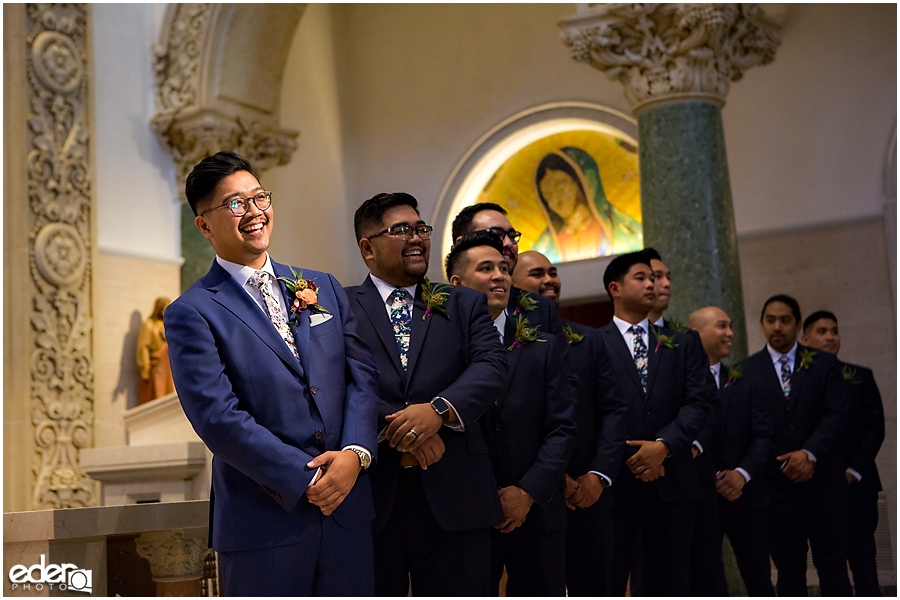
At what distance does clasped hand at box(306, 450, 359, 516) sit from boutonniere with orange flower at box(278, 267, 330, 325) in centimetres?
46

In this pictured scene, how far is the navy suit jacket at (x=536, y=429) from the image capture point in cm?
391

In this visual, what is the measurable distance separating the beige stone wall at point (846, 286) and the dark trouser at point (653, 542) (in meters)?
5.33

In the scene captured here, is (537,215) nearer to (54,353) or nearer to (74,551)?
(54,353)

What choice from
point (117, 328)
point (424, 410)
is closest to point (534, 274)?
point (424, 410)

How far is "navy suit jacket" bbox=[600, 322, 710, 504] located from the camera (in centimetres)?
484

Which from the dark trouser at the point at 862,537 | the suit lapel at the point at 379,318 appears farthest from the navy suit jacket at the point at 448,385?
the dark trouser at the point at 862,537

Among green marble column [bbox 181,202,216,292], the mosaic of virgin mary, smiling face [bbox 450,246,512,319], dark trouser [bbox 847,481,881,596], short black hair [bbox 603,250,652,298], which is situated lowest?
dark trouser [bbox 847,481,881,596]

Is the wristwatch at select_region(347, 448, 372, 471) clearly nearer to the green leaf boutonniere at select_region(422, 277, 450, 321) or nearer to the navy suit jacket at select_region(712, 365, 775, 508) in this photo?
the green leaf boutonniere at select_region(422, 277, 450, 321)

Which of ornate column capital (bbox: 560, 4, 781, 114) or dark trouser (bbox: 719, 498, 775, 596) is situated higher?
ornate column capital (bbox: 560, 4, 781, 114)

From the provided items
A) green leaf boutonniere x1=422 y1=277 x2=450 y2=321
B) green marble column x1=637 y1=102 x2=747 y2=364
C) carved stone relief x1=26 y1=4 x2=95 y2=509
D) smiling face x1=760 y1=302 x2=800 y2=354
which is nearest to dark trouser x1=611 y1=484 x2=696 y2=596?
green leaf boutonniere x1=422 y1=277 x2=450 y2=321

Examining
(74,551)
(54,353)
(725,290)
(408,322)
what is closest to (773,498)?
(725,290)

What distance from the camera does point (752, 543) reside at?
19.6ft

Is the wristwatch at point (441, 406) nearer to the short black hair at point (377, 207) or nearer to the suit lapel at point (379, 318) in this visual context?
the suit lapel at point (379, 318)

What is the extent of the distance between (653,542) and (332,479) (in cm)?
248
